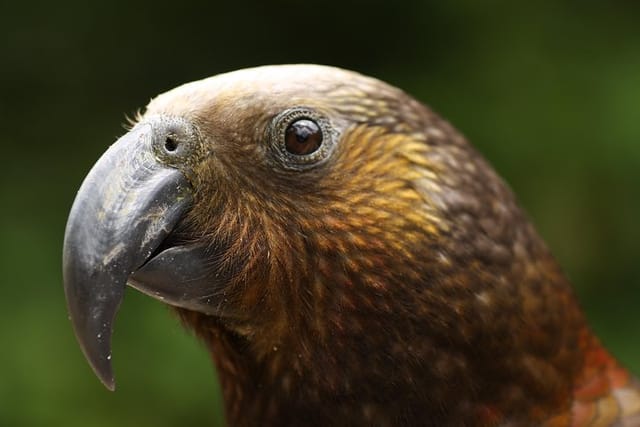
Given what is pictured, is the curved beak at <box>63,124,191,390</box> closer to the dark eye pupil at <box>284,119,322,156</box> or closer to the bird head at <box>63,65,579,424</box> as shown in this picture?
the bird head at <box>63,65,579,424</box>

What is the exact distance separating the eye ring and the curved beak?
0.23 m

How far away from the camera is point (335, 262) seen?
1958mm

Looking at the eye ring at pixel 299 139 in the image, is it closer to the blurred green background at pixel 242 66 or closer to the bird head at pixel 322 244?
the bird head at pixel 322 244

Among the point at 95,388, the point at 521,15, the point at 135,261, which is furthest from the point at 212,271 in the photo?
the point at 521,15

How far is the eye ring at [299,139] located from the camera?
196cm

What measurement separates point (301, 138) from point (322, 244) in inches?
8.8

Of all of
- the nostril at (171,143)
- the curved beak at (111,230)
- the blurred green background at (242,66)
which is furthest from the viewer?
the blurred green background at (242,66)

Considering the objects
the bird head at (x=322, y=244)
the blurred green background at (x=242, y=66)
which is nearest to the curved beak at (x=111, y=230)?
the bird head at (x=322, y=244)

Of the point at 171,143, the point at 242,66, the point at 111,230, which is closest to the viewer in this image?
the point at 111,230

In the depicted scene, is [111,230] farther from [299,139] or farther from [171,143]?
[299,139]

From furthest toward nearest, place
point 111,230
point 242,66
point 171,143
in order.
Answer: point 242,66 → point 171,143 → point 111,230

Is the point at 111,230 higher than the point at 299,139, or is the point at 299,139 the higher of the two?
the point at 299,139

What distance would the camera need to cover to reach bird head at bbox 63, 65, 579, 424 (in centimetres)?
189

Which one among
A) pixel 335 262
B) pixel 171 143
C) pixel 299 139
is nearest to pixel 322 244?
pixel 335 262
